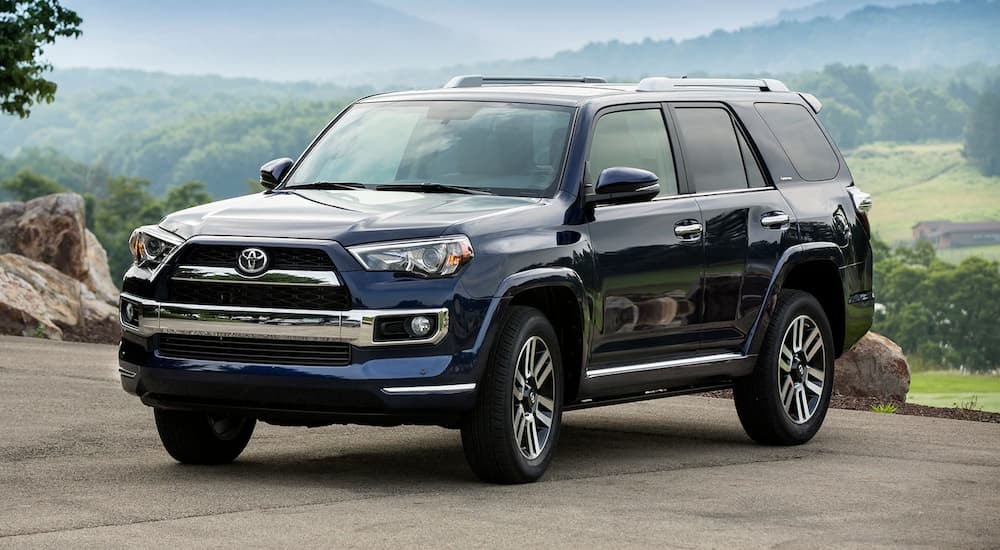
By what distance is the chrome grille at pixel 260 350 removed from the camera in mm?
7688

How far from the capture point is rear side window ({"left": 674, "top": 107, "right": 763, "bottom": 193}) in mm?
9742

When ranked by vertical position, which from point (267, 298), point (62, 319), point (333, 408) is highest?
point (267, 298)

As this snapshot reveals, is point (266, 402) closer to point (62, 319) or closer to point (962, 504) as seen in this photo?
point (962, 504)

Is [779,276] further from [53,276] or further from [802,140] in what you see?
[53,276]

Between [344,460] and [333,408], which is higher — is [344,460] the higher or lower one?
the lower one

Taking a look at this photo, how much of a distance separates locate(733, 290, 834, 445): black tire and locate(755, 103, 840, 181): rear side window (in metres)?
0.90

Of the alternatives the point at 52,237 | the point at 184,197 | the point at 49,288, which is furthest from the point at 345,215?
the point at 184,197

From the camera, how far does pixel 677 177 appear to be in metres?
9.56

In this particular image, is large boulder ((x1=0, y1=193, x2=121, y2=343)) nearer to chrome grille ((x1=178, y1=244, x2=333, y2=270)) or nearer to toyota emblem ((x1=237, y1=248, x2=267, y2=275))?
chrome grille ((x1=178, y1=244, x2=333, y2=270))

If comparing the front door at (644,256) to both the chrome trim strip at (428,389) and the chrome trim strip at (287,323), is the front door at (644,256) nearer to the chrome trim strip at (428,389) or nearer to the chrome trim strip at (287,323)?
the chrome trim strip at (428,389)

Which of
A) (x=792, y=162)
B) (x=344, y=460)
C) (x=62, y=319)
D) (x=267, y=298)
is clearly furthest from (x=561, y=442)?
(x=62, y=319)

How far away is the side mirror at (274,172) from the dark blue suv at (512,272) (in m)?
0.02

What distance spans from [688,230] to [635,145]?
1.81 feet

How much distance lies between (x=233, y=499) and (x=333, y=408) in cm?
60
